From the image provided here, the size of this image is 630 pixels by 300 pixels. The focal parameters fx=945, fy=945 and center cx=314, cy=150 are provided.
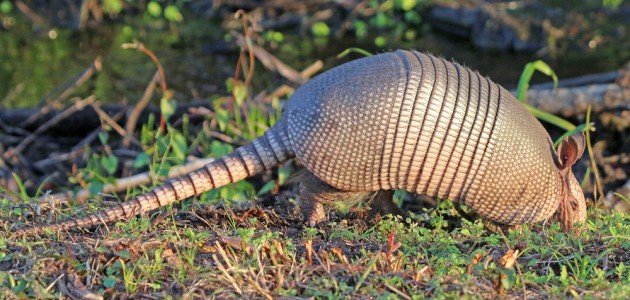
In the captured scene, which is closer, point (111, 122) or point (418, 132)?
point (418, 132)

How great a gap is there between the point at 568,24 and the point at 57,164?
7.19m

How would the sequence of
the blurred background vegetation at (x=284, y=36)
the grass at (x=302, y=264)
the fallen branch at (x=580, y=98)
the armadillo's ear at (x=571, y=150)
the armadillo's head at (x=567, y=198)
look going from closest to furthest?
the grass at (x=302, y=264) < the armadillo's ear at (x=571, y=150) < the armadillo's head at (x=567, y=198) < the fallen branch at (x=580, y=98) < the blurred background vegetation at (x=284, y=36)

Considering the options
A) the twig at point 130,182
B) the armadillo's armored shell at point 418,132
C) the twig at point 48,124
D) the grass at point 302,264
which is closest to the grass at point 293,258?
the grass at point 302,264

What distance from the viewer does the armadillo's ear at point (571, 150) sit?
5.73 metres

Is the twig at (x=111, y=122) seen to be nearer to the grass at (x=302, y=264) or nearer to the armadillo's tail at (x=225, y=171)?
the armadillo's tail at (x=225, y=171)

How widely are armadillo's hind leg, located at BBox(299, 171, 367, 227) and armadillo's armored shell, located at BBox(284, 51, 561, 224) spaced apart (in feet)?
0.43

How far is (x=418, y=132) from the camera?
544 cm

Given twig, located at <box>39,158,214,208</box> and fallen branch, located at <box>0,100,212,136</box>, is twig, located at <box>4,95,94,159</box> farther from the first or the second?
twig, located at <box>39,158,214,208</box>

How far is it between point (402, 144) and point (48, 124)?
13.1ft

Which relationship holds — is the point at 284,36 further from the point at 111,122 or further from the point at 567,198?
the point at 567,198

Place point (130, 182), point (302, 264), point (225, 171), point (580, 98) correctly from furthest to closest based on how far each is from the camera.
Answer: point (580, 98) → point (130, 182) → point (225, 171) → point (302, 264)

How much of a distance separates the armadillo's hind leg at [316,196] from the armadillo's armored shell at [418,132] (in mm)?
132

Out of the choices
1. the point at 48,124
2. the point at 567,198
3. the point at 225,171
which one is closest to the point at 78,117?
the point at 48,124

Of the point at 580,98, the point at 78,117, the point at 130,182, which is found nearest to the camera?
the point at 130,182
